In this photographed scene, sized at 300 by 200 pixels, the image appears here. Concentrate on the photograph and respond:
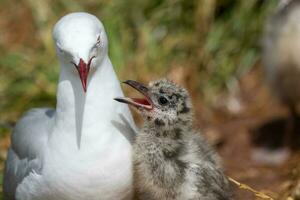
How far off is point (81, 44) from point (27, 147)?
2.48ft

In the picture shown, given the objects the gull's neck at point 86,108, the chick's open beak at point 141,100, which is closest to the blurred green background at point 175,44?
the chick's open beak at point 141,100

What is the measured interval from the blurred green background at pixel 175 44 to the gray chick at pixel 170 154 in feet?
9.04

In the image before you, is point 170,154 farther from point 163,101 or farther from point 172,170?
point 163,101

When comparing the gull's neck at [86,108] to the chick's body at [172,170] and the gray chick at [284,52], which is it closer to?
the chick's body at [172,170]

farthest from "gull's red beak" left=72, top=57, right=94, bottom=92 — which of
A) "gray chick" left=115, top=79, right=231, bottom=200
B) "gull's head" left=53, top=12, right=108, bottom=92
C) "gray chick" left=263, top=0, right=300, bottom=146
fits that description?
"gray chick" left=263, top=0, right=300, bottom=146

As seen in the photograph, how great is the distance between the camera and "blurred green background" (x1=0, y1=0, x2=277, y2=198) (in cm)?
726

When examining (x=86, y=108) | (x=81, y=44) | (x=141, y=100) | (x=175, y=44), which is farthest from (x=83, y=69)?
(x=175, y=44)

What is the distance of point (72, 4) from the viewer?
7.87 meters

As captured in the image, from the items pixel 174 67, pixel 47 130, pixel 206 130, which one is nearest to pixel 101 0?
pixel 174 67

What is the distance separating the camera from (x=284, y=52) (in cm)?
642

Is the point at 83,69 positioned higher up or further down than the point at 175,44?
further down

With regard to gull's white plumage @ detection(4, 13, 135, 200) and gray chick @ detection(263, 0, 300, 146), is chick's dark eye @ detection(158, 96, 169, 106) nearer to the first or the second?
gull's white plumage @ detection(4, 13, 135, 200)

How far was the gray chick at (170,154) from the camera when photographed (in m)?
4.23

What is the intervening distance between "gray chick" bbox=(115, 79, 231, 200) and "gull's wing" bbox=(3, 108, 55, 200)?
0.46 meters
